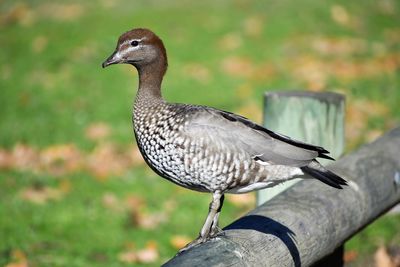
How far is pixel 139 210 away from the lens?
5.77 meters

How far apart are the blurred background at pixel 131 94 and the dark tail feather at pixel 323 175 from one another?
1675mm

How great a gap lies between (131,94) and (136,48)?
513 cm

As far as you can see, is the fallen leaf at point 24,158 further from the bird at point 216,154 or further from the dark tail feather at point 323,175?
the dark tail feather at point 323,175

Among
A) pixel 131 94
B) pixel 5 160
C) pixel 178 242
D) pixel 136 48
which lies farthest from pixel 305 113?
pixel 131 94

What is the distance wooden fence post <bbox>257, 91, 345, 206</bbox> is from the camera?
13.8 ft

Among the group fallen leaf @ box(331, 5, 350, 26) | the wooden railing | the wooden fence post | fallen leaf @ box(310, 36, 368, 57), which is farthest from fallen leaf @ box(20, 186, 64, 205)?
fallen leaf @ box(331, 5, 350, 26)

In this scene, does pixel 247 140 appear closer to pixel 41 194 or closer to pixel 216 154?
pixel 216 154

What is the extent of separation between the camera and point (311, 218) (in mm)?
3352

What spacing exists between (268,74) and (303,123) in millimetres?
4767

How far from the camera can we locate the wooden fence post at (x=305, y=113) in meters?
4.21

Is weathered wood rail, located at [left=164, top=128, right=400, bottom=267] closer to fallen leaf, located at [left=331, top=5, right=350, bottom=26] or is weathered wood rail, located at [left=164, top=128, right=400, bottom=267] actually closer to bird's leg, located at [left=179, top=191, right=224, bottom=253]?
bird's leg, located at [left=179, top=191, right=224, bottom=253]

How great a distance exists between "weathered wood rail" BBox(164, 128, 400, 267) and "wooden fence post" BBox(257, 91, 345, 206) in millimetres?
238

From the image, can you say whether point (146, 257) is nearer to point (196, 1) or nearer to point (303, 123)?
point (303, 123)

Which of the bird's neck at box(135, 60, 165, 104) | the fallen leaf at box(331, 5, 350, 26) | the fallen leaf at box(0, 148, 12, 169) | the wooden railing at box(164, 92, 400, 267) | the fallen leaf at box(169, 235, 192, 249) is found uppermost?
the fallen leaf at box(331, 5, 350, 26)
